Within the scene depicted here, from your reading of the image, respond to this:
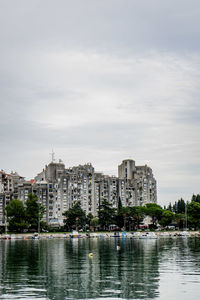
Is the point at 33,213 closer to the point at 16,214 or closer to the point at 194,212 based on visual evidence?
the point at 16,214

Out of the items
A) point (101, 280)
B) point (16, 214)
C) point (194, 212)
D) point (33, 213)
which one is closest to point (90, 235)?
point (33, 213)

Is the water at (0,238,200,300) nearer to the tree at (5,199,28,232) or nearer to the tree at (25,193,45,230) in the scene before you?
the tree at (25,193,45,230)

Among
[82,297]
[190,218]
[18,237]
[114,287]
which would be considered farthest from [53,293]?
[190,218]

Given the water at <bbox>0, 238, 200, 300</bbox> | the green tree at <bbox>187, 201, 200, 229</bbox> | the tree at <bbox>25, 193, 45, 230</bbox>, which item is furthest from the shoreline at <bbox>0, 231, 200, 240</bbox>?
the water at <bbox>0, 238, 200, 300</bbox>

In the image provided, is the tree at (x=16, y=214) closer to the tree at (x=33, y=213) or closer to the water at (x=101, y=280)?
the tree at (x=33, y=213)

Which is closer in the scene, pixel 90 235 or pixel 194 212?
pixel 90 235

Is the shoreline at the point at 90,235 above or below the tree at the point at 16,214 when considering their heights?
below

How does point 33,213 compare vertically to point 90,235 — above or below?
above

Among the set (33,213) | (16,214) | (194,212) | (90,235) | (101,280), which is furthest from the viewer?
(194,212)

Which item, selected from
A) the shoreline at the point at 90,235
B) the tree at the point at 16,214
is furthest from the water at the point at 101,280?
the tree at the point at 16,214

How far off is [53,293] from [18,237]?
142647 millimetres

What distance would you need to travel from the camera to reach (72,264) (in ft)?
213

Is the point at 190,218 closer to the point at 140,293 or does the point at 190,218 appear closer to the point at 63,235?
the point at 63,235

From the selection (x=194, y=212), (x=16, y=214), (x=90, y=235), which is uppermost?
(x=16, y=214)
